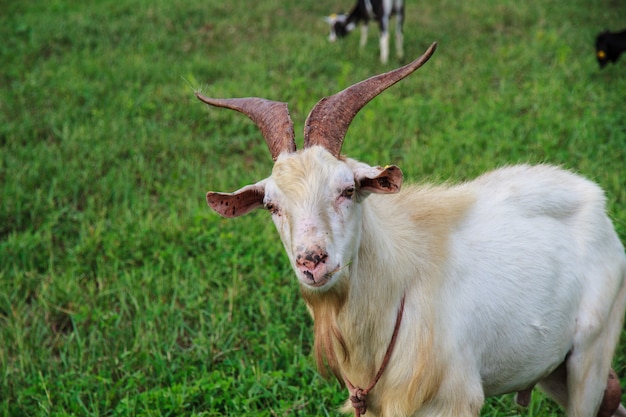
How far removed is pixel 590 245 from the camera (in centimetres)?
332

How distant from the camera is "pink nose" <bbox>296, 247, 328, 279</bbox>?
242 centimetres

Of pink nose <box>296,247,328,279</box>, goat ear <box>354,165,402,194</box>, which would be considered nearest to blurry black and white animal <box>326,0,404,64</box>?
goat ear <box>354,165,402,194</box>

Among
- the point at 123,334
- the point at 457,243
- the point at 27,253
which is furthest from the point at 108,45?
the point at 457,243

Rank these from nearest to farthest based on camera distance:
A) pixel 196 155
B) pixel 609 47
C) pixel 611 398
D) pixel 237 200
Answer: pixel 237 200
pixel 611 398
pixel 196 155
pixel 609 47

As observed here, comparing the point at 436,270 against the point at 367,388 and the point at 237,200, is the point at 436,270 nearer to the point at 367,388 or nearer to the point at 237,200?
the point at 367,388

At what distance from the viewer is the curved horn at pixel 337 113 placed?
278cm

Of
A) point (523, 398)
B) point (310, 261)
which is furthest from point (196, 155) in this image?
point (310, 261)

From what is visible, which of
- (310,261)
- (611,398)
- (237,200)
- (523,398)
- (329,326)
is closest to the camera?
(310,261)

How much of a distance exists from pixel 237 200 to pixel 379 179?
0.60 m

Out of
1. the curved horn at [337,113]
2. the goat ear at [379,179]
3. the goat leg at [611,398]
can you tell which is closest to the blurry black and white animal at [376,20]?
the goat leg at [611,398]

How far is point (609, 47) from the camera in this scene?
26.5 feet

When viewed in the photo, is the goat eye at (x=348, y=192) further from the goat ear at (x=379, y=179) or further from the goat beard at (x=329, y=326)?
the goat beard at (x=329, y=326)

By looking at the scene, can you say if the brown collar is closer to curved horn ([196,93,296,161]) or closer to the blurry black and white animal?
curved horn ([196,93,296,161])

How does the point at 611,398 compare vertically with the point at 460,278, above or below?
below
